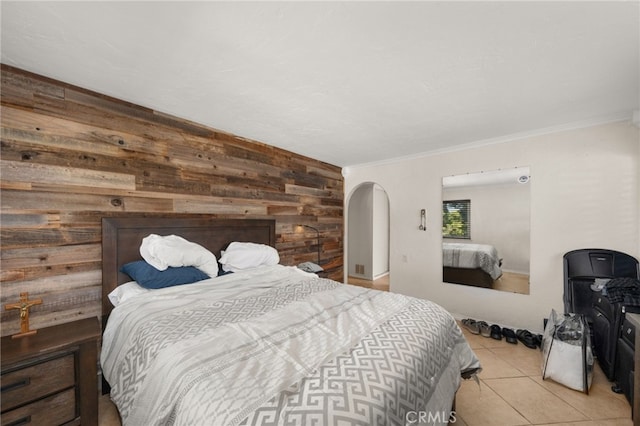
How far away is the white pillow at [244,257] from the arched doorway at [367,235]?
2950 millimetres

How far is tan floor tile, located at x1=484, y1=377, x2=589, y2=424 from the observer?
1735 millimetres

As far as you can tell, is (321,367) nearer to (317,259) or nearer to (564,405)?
(564,405)

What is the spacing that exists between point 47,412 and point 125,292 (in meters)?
0.73

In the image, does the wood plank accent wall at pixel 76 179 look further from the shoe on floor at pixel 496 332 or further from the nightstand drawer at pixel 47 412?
the shoe on floor at pixel 496 332

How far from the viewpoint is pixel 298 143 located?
11.1 ft

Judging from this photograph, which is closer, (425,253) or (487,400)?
(487,400)

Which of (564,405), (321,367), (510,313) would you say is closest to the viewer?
(321,367)

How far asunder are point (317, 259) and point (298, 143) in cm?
187

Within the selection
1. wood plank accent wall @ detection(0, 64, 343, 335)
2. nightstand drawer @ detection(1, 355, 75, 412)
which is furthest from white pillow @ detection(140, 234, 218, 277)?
nightstand drawer @ detection(1, 355, 75, 412)

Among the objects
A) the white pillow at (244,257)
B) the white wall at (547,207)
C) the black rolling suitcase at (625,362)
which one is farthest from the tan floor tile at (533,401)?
the white pillow at (244,257)

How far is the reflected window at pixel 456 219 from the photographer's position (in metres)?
3.41

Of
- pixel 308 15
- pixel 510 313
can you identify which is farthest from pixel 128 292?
pixel 510 313

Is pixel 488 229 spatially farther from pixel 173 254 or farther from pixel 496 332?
pixel 173 254

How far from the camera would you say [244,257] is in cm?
267
